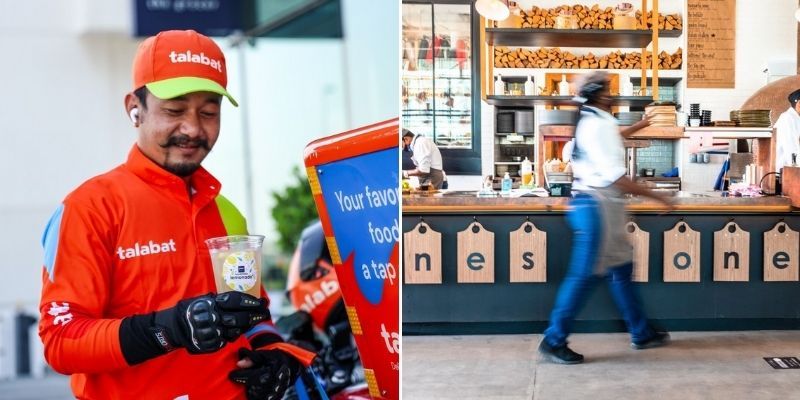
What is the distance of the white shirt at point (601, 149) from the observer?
3.29m

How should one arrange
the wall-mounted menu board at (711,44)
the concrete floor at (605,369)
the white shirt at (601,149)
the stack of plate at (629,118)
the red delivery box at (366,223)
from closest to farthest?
1. the red delivery box at (366,223)
2. the concrete floor at (605,369)
3. the white shirt at (601,149)
4. the stack of plate at (629,118)
5. the wall-mounted menu board at (711,44)

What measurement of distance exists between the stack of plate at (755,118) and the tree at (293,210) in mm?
3673

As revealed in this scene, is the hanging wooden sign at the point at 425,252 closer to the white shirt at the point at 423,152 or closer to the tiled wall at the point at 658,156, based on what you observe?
the white shirt at the point at 423,152

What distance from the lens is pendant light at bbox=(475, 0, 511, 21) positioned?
4.50 m

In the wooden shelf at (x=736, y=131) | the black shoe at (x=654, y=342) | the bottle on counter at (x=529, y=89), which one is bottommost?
the black shoe at (x=654, y=342)

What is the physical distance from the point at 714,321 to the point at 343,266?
2.94 m

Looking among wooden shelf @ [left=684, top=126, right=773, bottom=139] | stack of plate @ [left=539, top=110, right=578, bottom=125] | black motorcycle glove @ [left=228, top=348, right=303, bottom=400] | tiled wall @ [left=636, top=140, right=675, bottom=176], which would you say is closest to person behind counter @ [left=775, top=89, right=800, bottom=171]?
wooden shelf @ [left=684, top=126, right=773, bottom=139]

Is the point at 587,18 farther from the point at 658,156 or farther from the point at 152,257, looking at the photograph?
the point at 152,257

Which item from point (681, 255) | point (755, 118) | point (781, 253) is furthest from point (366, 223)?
point (755, 118)

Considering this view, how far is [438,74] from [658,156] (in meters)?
1.70

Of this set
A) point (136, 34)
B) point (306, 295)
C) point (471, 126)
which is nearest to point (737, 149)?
point (471, 126)

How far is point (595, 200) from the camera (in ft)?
11.0

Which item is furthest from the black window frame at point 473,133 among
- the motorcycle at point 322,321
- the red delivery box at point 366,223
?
the red delivery box at point 366,223

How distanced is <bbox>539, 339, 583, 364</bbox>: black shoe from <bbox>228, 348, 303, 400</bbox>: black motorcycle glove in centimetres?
213
